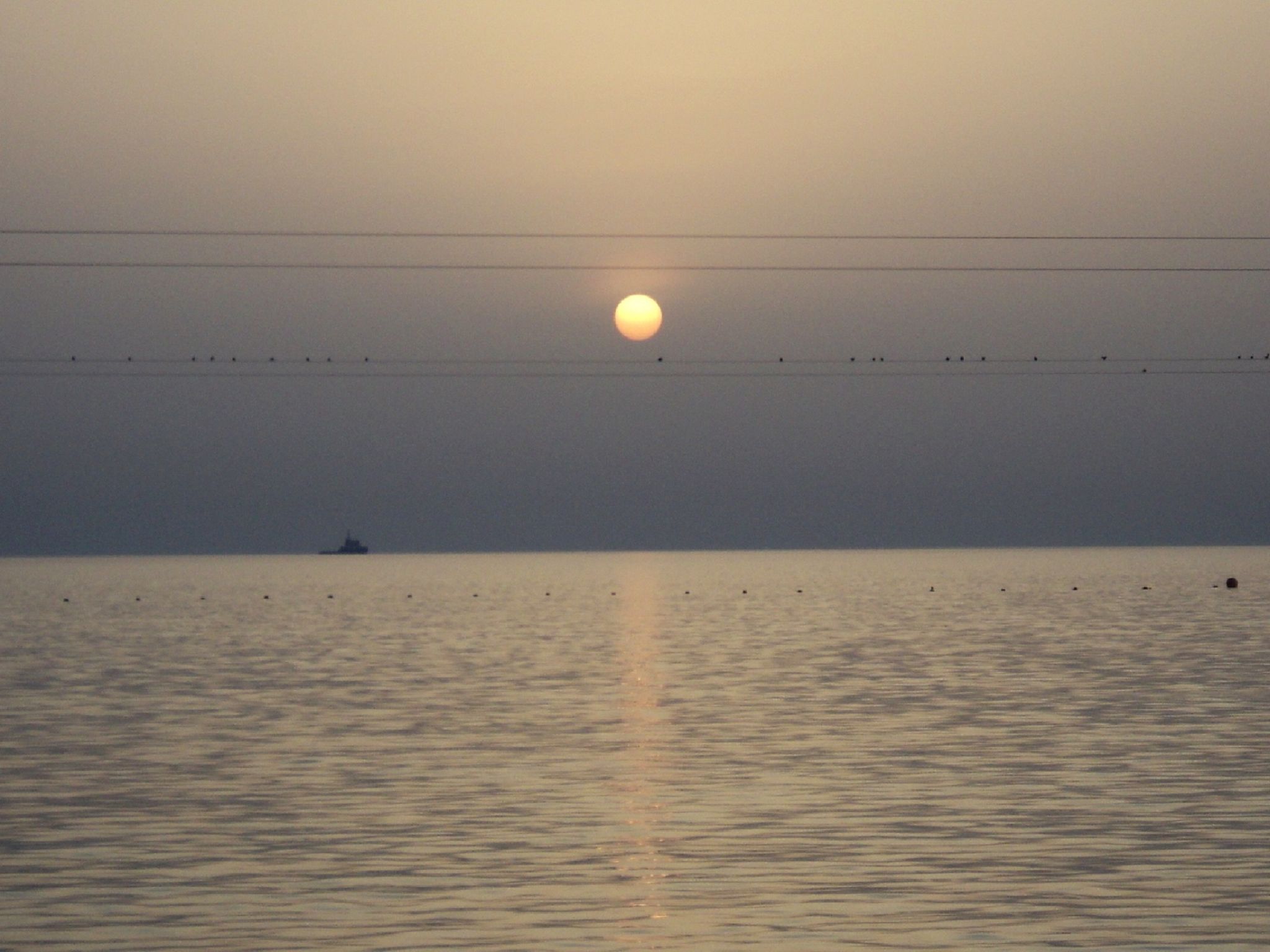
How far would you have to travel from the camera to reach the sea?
2361cm

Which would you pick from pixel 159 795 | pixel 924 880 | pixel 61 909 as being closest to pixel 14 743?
pixel 159 795

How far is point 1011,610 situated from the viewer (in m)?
137

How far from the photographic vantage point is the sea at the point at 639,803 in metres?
23.6

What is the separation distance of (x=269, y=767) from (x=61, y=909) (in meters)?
15.8

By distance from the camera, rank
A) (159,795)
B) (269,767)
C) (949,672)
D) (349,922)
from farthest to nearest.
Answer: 1. (949,672)
2. (269,767)
3. (159,795)
4. (349,922)

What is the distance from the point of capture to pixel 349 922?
23.6 metres

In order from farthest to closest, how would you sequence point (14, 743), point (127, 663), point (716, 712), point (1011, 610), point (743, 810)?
point (1011, 610) → point (127, 663) → point (716, 712) → point (14, 743) → point (743, 810)

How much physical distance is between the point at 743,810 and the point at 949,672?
1424 inches

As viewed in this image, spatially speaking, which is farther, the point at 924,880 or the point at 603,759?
the point at 603,759

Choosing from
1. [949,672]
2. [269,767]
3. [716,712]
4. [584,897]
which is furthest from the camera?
[949,672]

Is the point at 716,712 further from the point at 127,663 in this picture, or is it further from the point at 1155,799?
the point at 127,663

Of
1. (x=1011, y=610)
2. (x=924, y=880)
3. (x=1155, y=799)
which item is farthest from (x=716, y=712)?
(x=1011, y=610)

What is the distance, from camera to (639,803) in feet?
112

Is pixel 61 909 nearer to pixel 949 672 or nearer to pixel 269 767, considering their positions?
pixel 269 767
